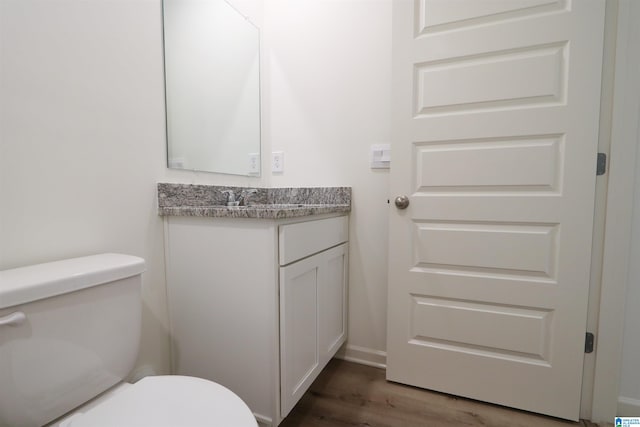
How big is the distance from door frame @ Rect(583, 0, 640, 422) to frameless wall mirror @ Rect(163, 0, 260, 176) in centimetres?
165

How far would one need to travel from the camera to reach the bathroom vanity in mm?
1017

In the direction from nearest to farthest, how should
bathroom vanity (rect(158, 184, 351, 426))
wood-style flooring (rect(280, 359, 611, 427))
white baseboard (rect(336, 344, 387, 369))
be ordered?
bathroom vanity (rect(158, 184, 351, 426)) < wood-style flooring (rect(280, 359, 611, 427)) < white baseboard (rect(336, 344, 387, 369))

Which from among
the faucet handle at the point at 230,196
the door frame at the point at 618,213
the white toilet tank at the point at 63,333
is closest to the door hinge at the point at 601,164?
the door frame at the point at 618,213

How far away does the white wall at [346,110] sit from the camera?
1.58 metres

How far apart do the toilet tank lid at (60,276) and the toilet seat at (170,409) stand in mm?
299

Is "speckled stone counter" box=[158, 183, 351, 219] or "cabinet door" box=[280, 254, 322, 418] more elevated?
"speckled stone counter" box=[158, 183, 351, 219]

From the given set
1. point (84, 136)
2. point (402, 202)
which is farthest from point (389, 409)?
point (84, 136)

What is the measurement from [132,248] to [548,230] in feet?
5.49

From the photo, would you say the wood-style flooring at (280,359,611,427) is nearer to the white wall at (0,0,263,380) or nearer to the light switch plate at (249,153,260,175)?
the white wall at (0,0,263,380)

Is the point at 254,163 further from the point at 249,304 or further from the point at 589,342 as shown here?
the point at 589,342

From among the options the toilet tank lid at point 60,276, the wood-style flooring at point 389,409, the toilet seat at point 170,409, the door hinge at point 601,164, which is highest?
the door hinge at point 601,164

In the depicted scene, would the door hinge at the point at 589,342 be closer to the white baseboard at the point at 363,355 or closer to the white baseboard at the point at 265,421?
the white baseboard at the point at 363,355

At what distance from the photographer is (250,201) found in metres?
1.65

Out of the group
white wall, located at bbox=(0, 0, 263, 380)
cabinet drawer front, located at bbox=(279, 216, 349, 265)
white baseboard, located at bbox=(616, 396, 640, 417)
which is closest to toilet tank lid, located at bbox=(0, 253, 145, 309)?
white wall, located at bbox=(0, 0, 263, 380)
